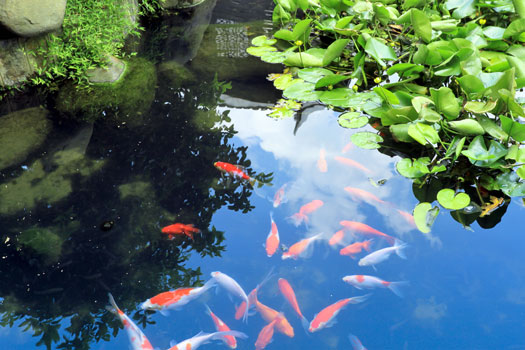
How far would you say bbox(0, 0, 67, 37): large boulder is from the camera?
11.3 ft

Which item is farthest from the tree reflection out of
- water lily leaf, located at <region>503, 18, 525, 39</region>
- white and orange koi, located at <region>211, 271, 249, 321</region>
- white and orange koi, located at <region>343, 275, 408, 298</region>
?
water lily leaf, located at <region>503, 18, 525, 39</region>

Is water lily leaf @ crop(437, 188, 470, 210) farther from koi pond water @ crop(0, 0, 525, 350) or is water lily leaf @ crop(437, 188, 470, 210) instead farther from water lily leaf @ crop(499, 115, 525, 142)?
water lily leaf @ crop(499, 115, 525, 142)

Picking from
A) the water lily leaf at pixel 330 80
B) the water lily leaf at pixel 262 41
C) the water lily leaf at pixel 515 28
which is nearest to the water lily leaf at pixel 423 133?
the water lily leaf at pixel 330 80

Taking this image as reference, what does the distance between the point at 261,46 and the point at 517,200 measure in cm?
309

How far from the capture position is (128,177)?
3230 mm

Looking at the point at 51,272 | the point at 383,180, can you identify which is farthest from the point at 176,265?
the point at 383,180

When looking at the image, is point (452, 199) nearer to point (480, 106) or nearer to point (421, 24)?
point (480, 106)

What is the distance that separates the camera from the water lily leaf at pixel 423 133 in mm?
3096

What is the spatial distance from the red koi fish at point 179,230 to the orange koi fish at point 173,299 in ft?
1.36

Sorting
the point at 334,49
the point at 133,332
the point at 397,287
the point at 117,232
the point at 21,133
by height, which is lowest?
the point at 397,287

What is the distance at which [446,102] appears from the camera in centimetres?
313

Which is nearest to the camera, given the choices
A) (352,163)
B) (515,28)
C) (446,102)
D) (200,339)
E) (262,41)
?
(200,339)

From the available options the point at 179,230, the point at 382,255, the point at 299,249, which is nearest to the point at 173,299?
the point at 179,230

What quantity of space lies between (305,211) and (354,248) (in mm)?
435
